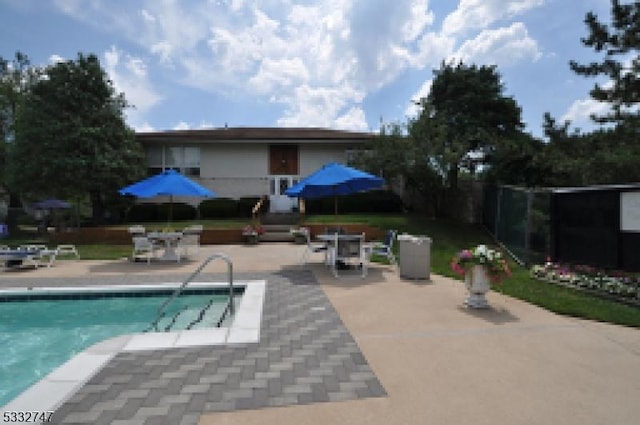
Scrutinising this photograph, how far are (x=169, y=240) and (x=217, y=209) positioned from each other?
1054cm

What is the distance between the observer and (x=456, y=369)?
12.2 feet

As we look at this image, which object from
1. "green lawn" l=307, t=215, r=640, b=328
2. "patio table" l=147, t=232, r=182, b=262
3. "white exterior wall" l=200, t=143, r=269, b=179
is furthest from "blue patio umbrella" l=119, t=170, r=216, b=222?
"white exterior wall" l=200, t=143, r=269, b=179

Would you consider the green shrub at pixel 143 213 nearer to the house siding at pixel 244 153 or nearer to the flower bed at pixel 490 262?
the house siding at pixel 244 153

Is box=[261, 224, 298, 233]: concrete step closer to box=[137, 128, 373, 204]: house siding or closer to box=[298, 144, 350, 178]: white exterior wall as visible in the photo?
box=[137, 128, 373, 204]: house siding

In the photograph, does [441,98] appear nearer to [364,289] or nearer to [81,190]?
[364,289]

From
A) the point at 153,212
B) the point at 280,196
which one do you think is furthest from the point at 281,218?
the point at 153,212

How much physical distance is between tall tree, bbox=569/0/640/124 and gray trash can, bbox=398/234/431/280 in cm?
963

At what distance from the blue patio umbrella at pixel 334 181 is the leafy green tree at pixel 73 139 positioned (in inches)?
543

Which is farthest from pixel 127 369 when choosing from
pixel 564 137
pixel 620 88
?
pixel 620 88

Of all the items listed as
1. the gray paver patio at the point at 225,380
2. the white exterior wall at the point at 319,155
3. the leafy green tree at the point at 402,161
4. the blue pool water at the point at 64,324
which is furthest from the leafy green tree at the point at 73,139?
the gray paver patio at the point at 225,380

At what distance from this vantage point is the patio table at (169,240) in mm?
10438

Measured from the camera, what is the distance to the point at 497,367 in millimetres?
3760

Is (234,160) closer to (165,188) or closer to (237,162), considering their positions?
(237,162)

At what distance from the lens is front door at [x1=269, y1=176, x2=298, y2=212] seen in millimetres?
22672
